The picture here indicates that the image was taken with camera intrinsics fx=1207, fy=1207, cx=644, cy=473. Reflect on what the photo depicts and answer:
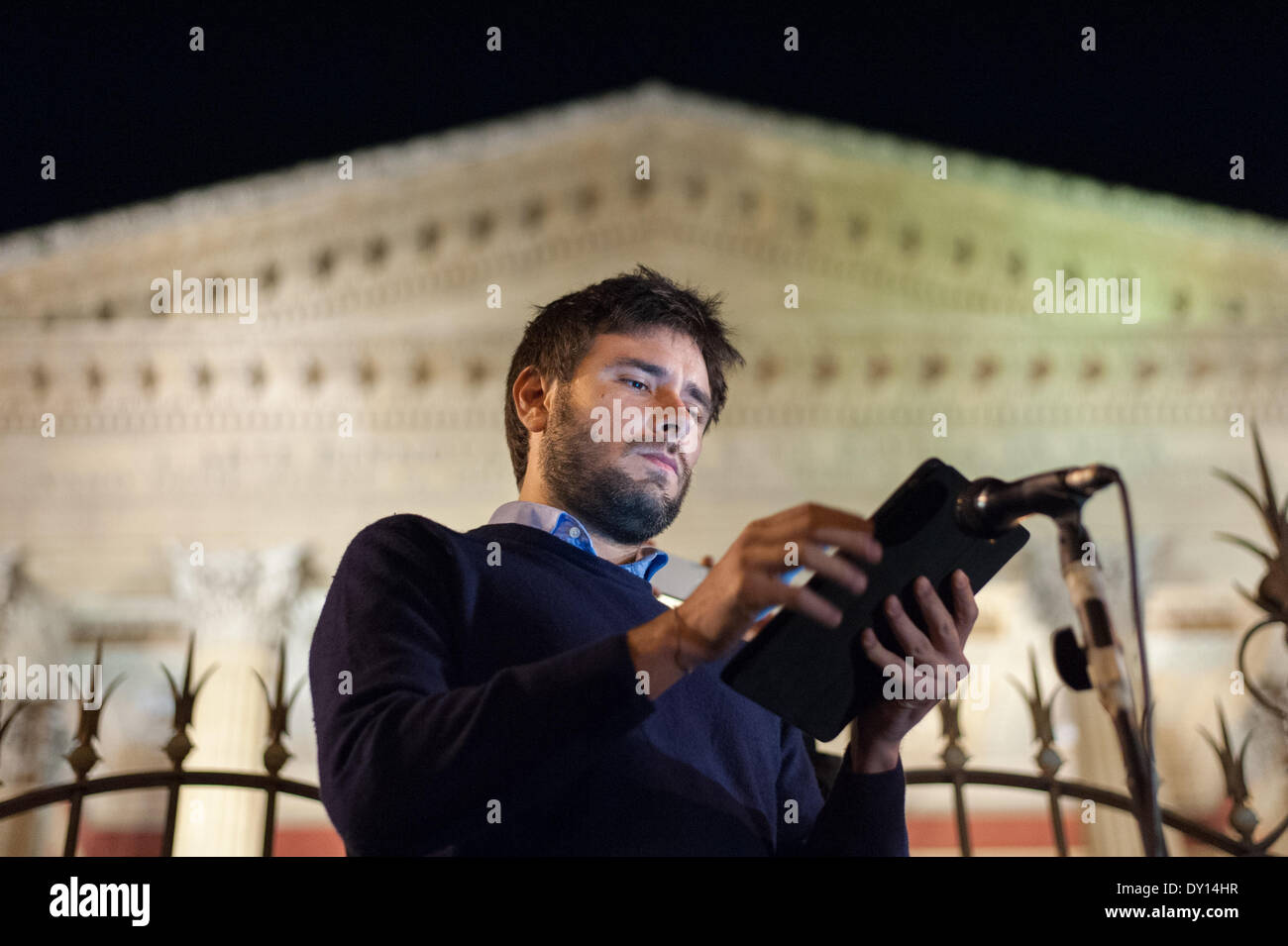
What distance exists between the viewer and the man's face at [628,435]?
2.16 m

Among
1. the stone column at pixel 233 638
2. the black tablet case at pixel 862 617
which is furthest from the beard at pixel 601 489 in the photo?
the stone column at pixel 233 638

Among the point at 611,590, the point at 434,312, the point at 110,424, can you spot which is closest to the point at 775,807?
the point at 611,590

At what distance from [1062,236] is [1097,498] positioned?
2491 mm

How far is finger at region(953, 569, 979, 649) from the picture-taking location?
1.85m

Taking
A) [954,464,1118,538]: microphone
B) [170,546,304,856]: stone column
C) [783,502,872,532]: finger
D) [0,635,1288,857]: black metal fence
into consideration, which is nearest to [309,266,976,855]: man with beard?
[783,502,872,532]: finger

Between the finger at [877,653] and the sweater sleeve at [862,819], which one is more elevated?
the finger at [877,653]

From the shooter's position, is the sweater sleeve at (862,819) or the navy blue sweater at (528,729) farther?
the sweater sleeve at (862,819)

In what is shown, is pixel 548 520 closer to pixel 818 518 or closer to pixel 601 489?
pixel 601 489

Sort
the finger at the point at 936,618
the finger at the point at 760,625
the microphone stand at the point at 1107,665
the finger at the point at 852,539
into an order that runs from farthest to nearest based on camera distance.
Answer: the finger at the point at 936,618
the finger at the point at 760,625
the microphone stand at the point at 1107,665
the finger at the point at 852,539

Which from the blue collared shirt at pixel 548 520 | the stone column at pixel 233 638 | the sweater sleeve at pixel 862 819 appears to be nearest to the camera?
the sweater sleeve at pixel 862 819

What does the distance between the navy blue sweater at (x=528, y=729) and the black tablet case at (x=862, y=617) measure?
0.18 metres

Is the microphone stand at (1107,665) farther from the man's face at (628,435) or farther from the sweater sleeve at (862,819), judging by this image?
the man's face at (628,435)

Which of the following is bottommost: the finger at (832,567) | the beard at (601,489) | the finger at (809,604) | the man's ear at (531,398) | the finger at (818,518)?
the finger at (809,604)
